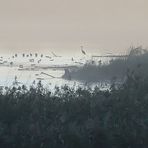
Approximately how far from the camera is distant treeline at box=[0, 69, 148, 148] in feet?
19.5

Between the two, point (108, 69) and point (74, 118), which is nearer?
point (74, 118)

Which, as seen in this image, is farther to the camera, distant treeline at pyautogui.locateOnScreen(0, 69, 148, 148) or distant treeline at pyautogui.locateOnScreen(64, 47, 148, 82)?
distant treeline at pyautogui.locateOnScreen(64, 47, 148, 82)

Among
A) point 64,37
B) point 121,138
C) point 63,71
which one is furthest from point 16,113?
point 64,37

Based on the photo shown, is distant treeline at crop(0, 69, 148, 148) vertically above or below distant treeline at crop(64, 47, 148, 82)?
below

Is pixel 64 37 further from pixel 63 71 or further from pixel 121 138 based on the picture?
pixel 121 138

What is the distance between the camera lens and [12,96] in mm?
6539

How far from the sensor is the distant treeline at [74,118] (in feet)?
19.5

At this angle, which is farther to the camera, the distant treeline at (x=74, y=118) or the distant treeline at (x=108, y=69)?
the distant treeline at (x=108, y=69)

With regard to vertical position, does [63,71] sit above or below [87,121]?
above

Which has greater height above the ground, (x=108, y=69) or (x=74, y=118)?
(x=108, y=69)

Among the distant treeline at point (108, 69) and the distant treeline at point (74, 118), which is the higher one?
the distant treeline at point (108, 69)

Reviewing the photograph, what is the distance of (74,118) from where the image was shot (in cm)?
628

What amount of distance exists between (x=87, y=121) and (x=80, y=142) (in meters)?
0.30

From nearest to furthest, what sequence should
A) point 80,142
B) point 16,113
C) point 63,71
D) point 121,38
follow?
point 80,142 → point 16,113 → point 63,71 → point 121,38
